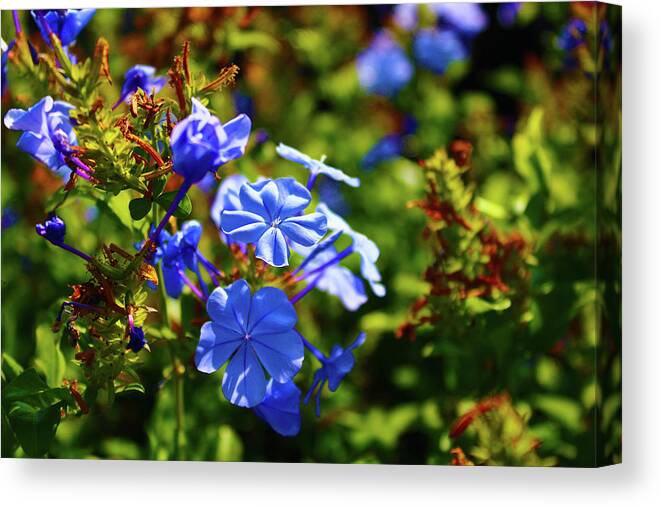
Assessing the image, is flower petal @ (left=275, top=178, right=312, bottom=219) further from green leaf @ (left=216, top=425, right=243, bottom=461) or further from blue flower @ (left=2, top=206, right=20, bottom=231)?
blue flower @ (left=2, top=206, right=20, bottom=231)

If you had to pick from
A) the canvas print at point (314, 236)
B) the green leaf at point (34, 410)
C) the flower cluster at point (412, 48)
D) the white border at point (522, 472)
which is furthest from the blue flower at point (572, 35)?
the green leaf at point (34, 410)

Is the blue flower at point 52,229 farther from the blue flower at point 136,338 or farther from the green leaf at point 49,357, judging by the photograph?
the green leaf at point 49,357

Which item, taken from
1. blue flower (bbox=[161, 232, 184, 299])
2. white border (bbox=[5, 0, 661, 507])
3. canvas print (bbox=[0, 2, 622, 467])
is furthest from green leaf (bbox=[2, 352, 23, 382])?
blue flower (bbox=[161, 232, 184, 299])

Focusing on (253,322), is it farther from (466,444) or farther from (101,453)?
(101,453)

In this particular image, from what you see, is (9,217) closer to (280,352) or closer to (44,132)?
(44,132)

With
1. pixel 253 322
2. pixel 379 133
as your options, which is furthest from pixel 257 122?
pixel 253 322

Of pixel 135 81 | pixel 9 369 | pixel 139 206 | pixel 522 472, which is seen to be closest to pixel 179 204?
pixel 139 206
